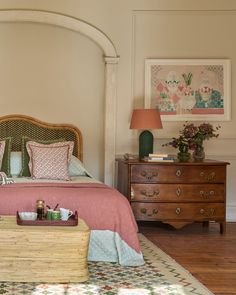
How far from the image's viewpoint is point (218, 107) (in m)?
5.69

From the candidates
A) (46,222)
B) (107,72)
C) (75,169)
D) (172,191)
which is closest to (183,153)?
(172,191)

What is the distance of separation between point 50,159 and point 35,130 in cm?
81

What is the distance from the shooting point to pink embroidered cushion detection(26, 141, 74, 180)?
4738mm

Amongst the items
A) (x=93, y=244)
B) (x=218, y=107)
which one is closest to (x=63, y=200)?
(x=93, y=244)

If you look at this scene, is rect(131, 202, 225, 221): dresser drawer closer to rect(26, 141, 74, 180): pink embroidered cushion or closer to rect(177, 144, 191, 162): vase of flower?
rect(177, 144, 191, 162): vase of flower

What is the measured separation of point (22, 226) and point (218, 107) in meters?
3.34

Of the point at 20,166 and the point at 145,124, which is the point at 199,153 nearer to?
the point at 145,124

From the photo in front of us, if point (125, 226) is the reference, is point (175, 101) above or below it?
above

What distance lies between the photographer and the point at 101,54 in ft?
18.7

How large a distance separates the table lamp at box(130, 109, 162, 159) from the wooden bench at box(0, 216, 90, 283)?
7.68ft

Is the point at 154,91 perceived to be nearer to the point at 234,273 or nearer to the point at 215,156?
the point at 215,156

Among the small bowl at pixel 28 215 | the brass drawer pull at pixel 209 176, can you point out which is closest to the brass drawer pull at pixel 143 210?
the brass drawer pull at pixel 209 176

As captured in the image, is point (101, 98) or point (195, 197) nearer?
point (195, 197)

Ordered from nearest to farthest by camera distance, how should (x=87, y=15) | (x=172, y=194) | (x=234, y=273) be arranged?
(x=234, y=273) → (x=172, y=194) → (x=87, y=15)
